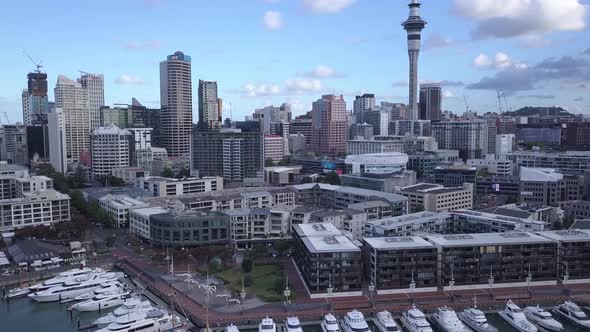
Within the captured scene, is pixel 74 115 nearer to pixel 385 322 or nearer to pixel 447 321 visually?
pixel 385 322

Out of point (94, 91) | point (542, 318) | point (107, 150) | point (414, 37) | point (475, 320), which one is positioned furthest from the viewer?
point (94, 91)

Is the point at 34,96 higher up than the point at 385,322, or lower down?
higher up

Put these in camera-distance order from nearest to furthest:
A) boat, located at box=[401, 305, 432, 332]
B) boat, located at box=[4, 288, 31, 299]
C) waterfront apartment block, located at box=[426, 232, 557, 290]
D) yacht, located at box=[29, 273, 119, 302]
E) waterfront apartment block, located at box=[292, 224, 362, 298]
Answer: boat, located at box=[401, 305, 432, 332] → waterfront apartment block, located at box=[292, 224, 362, 298] → waterfront apartment block, located at box=[426, 232, 557, 290] → yacht, located at box=[29, 273, 119, 302] → boat, located at box=[4, 288, 31, 299]

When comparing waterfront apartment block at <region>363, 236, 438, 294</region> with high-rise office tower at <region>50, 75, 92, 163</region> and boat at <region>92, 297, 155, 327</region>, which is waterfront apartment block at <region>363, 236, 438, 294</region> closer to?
boat at <region>92, 297, 155, 327</region>

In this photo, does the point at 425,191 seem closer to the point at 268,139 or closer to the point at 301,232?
the point at 301,232

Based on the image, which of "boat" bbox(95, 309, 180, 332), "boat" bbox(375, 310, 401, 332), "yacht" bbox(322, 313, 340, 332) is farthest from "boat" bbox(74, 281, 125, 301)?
"boat" bbox(375, 310, 401, 332)

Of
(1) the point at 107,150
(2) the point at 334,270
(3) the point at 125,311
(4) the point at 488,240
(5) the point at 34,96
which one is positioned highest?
(5) the point at 34,96

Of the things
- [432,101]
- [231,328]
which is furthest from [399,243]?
[432,101]

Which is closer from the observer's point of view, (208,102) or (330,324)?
(330,324)
